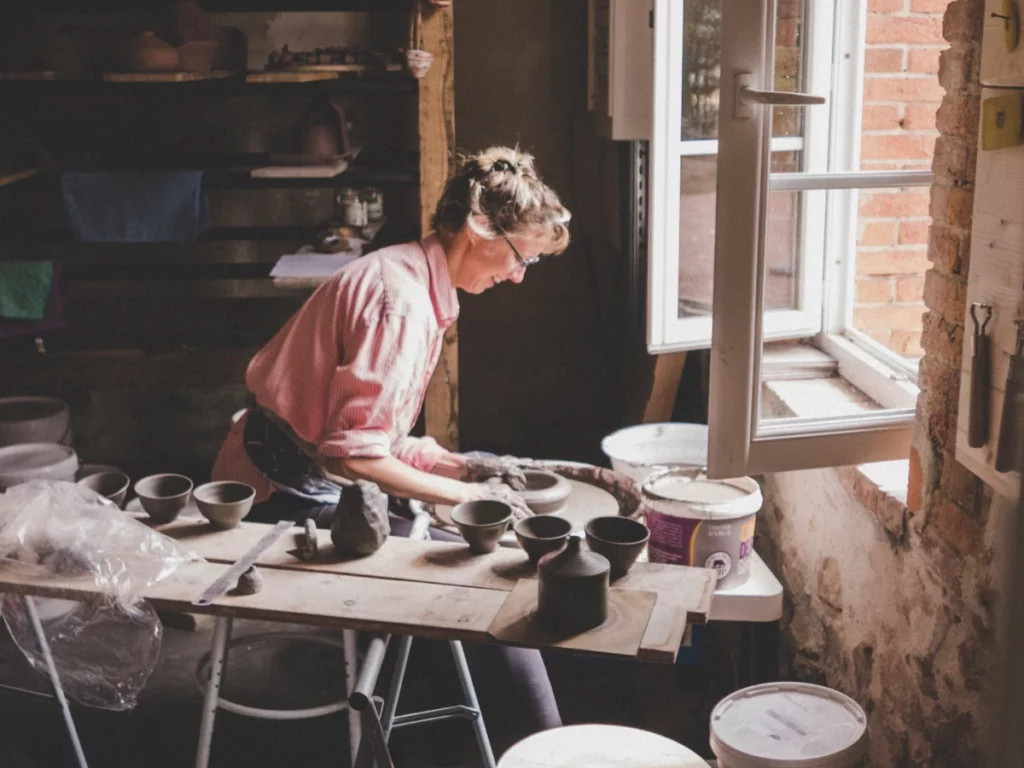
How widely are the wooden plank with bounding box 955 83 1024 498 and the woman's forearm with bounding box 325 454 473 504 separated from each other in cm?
112

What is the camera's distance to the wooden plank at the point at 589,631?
71.6 inches

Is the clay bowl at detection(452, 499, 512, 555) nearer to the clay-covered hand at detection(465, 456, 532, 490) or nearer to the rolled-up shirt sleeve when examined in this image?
the rolled-up shirt sleeve

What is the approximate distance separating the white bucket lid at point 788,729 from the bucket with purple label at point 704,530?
308mm

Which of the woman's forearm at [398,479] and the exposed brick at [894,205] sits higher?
the exposed brick at [894,205]

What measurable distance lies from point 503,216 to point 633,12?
1.20m

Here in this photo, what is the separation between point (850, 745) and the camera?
203cm

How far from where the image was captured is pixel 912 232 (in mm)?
2852

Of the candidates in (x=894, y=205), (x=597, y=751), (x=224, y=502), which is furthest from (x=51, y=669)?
(x=894, y=205)

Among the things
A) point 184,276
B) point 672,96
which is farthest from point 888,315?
point 184,276

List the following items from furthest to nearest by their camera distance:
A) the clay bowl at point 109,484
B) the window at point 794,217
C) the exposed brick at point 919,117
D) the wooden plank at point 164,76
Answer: the wooden plank at point 164,76, the exposed brick at point 919,117, the clay bowl at point 109,484, the window at point 794,217

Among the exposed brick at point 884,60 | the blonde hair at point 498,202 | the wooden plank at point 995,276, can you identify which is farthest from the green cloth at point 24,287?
the wooden plank at point 995,276

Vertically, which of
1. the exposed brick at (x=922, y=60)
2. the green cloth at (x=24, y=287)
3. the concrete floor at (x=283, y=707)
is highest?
the exposed brick at (x=922, y=60)

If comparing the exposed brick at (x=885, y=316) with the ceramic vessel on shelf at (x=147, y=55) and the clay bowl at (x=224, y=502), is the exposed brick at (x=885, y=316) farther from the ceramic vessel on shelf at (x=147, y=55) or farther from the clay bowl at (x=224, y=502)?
the ceramic vessel on shelf at (x=147, y=55)

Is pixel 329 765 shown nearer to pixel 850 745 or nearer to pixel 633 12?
pixel 850 745
